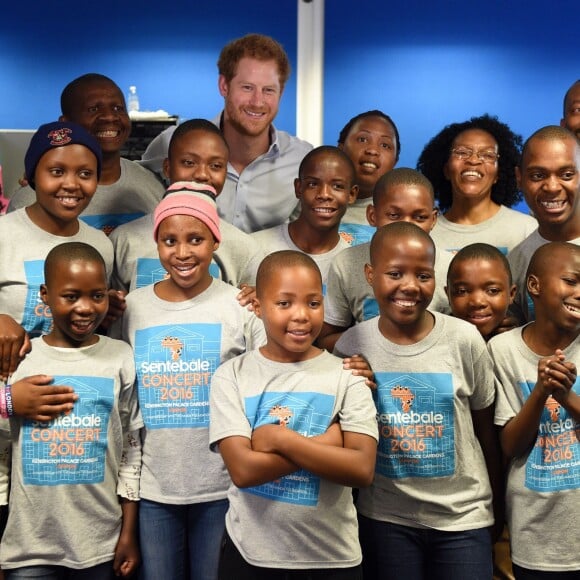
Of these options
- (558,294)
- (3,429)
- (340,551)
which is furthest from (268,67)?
(340,551)

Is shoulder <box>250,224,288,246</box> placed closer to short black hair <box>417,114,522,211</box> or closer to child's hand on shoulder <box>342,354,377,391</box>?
child's hand on shoulder <box>342,354,377,391</box>

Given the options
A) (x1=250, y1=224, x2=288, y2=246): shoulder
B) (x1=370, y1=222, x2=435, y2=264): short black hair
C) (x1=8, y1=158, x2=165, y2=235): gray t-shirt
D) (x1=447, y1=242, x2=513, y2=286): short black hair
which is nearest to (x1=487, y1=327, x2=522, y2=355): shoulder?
(x1=447, y1=242, x2=513, y2=286): short black hair

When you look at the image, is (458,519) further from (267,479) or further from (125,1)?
(125,1)

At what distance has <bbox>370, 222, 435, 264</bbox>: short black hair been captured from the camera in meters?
2.33

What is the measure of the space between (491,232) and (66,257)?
1.63 m

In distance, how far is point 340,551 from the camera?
206cm

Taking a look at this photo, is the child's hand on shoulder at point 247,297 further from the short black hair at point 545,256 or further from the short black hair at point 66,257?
the short black hair at point 545,256

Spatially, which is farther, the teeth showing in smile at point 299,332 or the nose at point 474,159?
the nose at point 474,159

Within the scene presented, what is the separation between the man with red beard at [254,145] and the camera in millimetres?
3258

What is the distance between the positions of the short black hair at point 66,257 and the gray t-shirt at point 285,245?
0.72 meters

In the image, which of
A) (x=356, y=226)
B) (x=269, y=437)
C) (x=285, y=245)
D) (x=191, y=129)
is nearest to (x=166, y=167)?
(x=191, y=129)

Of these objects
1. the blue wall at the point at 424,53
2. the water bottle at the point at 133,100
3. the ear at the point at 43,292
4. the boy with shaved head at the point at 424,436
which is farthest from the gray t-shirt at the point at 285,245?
the water bottle at the point at 133,100

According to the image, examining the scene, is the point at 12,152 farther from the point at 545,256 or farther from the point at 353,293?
the point at 545,256

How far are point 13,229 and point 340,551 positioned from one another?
145 cm
